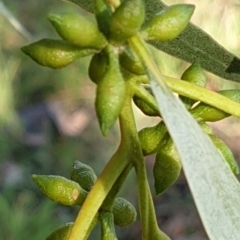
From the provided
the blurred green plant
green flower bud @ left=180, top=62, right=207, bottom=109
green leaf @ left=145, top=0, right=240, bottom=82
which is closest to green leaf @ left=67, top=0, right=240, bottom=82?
green leaf @ left=145, top=0, right=240, bottom=82

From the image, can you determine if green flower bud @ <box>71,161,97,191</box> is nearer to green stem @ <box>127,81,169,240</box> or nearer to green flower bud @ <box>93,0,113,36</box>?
green stem @ <box>127,81,169,240</box>

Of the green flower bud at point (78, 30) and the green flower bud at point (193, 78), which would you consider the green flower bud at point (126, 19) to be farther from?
the green flower bud at point (193, 78)

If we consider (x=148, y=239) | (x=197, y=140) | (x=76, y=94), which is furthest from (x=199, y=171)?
(x=76, y=94)

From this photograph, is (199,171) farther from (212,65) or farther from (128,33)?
(212,65)

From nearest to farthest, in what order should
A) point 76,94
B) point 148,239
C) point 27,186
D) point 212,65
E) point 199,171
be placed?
point 199,171 → point 148,239 → point 212,65 → point 27,186 → point 76,94

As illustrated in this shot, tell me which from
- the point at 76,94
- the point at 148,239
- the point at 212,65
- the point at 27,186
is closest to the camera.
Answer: the point at 148,239

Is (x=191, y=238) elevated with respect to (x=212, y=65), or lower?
lower

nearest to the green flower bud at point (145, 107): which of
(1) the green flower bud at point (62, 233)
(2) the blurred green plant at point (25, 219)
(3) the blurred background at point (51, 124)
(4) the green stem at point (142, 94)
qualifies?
(4) the green stem at point (142, 94)
